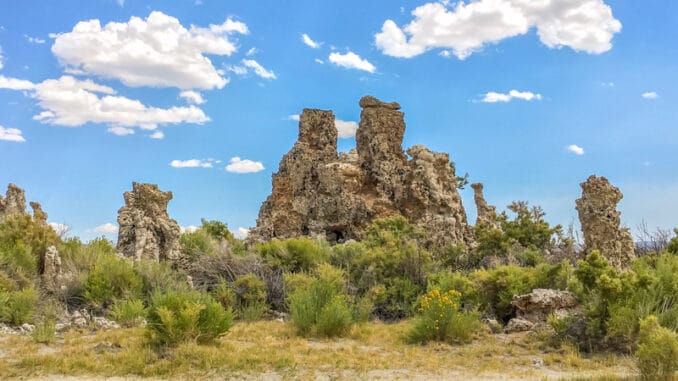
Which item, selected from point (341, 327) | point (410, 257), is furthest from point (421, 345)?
point (410, 257)

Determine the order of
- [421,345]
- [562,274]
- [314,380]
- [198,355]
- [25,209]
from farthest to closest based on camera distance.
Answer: [25,209] < [562,274] < [421,345] < [198,355] < [314,380]

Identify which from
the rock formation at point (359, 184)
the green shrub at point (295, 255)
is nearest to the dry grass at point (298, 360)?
the green shrub at point (295, 255)

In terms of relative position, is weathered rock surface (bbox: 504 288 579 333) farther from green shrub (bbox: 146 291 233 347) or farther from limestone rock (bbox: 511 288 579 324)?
green shrub (bbox: 146 291 233 347)

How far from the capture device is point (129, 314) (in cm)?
1256

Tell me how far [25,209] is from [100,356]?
13.4 metres

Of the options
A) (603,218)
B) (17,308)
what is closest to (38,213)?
(17,308)

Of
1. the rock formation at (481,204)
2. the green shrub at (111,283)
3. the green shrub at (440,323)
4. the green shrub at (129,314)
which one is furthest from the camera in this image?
the rock formation at (481,204)

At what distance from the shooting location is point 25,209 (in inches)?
810

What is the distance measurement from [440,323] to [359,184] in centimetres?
1150

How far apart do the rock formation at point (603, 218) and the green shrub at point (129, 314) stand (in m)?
11.0

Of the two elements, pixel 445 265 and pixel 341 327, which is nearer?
pixel 341 327

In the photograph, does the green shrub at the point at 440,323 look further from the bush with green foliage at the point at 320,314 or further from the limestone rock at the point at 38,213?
the limestone rock at the point at 38,213

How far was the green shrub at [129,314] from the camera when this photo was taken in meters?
12.5

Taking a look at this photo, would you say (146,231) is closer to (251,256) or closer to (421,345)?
(251,256)
